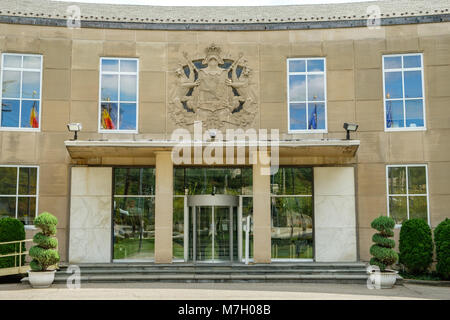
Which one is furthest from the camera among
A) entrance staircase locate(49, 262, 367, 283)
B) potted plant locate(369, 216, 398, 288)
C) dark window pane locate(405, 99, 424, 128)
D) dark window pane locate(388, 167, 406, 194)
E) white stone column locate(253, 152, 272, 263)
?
dark window pane locate(405, 99, 424, 128)

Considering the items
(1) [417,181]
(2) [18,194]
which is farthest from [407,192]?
(2) [18,194]

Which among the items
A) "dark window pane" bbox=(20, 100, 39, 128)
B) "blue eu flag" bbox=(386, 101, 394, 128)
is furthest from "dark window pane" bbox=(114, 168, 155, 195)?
"blue eu flag" bbox=(386, 101, 394, 128)

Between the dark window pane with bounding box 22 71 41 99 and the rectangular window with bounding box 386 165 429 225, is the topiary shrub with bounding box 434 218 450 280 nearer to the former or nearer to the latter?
the rectangular window with bounding box 386 165 429 225

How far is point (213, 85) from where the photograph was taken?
65.2 feet

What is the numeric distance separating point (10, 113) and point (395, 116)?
14302 millimetres

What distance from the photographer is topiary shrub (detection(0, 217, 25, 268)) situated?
54.9 feet

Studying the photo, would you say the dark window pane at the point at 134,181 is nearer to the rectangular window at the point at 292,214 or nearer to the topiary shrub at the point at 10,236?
the topiary shrub at the point at 10,236

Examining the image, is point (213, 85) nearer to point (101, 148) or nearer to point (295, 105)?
point (295, 105)

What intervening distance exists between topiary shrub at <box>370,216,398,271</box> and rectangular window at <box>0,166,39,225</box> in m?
11.9

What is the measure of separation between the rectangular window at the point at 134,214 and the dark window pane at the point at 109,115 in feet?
5.45

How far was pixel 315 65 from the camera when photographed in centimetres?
2022

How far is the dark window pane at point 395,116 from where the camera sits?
64.7 ft

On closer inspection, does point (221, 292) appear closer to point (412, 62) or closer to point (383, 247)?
point (383, 247)

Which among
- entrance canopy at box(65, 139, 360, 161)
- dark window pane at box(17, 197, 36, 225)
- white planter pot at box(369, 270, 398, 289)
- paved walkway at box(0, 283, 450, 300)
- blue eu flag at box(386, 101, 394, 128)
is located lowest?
paved walkway at box(0, 283, 450, 300)
